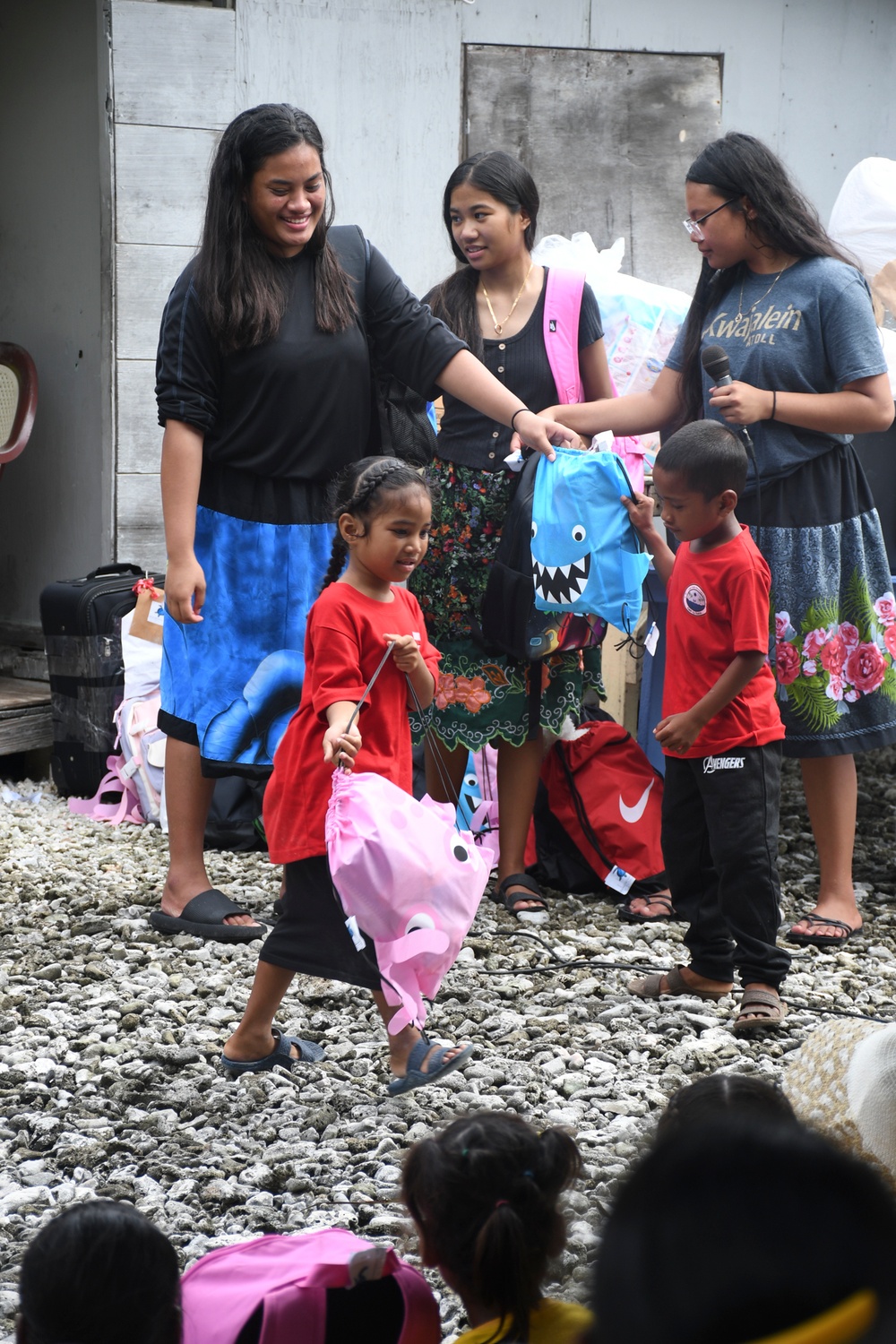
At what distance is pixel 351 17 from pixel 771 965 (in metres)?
4.55

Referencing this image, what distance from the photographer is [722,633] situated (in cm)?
284

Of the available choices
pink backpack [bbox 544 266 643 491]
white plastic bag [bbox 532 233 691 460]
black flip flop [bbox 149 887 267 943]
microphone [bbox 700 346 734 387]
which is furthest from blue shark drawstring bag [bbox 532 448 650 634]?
white plastic bag [bbox 532 233 691 460]

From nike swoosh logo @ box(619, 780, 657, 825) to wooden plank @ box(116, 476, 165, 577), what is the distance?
2446 millimetres

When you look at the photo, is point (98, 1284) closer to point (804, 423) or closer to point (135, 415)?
point (804, 423)

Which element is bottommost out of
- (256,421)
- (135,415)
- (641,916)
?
(641,916)

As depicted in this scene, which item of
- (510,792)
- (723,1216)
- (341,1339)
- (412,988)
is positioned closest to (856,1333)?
(723,1216)

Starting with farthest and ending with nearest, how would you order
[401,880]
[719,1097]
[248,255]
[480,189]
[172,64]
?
[172,64], [480,189], [248,255], [401,880], [719,1097]

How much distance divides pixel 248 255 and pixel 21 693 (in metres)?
3.07

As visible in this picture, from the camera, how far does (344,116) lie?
5723mm

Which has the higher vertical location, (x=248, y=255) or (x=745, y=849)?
(x=248, y=255)

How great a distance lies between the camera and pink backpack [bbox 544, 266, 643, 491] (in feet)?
12.1

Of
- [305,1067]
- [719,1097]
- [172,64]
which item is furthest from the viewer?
[172,64]

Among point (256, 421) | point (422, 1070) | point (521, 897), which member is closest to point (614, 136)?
point (256, 421)

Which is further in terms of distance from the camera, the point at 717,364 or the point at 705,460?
the point at 717,364
